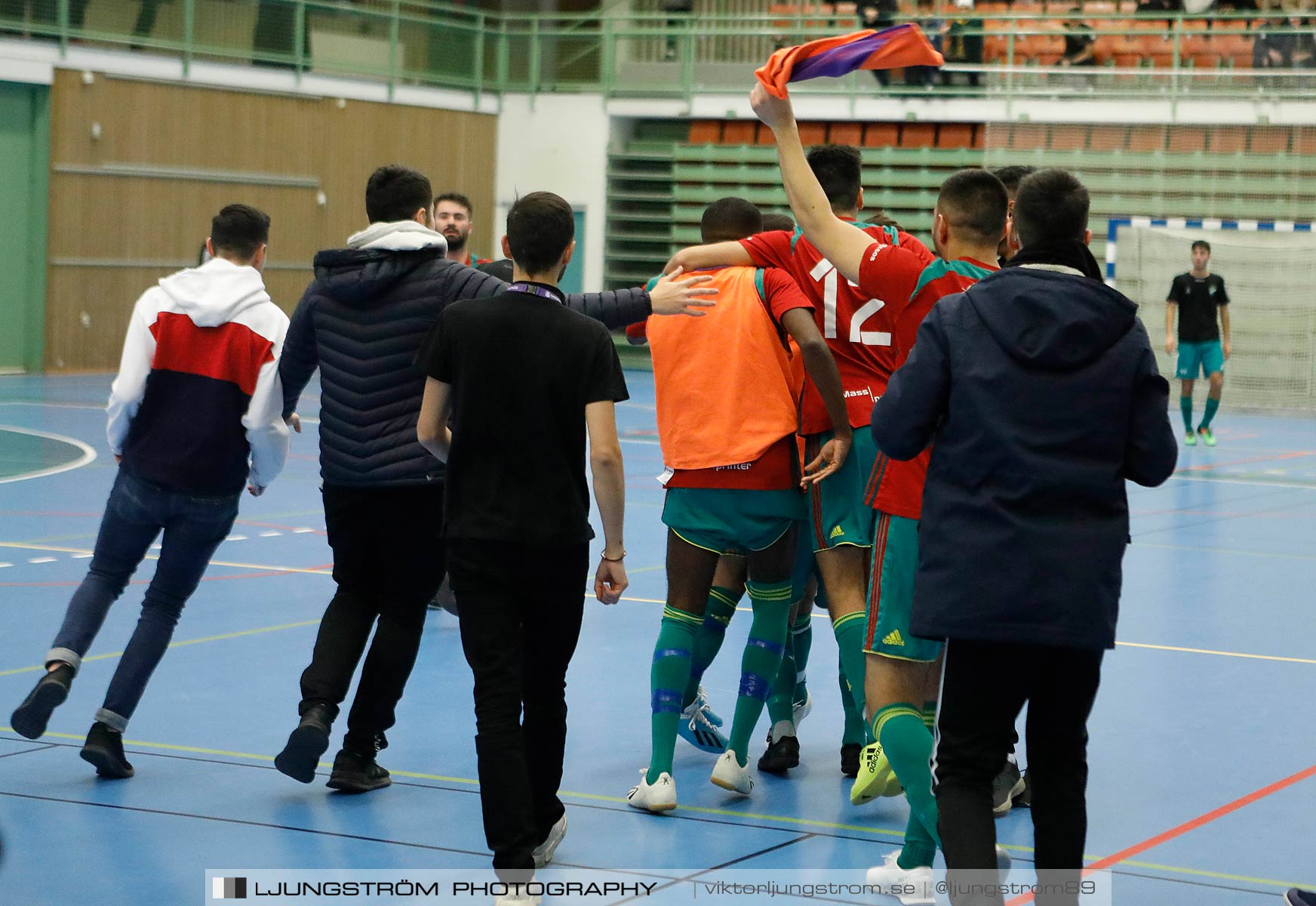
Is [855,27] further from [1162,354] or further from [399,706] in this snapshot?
[399,706]

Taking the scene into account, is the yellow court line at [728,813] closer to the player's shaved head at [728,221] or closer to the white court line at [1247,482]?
the player's shaved head at [728,221]

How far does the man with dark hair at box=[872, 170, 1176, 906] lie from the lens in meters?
3.18

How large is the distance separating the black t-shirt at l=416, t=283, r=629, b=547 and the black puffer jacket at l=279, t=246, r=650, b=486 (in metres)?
0.66

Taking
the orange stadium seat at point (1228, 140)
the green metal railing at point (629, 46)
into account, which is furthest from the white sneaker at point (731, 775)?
the orange stadium seat at point (1228, 140)

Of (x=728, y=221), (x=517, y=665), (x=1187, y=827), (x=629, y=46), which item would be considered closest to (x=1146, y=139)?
(x=629, y=46)

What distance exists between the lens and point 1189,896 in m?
3.93

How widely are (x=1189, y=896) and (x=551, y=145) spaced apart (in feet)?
76.0

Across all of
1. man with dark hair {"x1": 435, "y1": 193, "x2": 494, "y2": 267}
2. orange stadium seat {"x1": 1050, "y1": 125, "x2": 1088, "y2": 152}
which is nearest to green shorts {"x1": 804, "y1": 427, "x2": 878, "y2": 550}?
man with dark hair {"x1": 435, "y1": 193, "x2": 494, "y2": 267}

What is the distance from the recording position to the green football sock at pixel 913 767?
153 inches

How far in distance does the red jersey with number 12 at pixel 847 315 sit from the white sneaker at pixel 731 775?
1.06 metres

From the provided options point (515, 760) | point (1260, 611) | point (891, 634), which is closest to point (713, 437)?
point (891, 634)

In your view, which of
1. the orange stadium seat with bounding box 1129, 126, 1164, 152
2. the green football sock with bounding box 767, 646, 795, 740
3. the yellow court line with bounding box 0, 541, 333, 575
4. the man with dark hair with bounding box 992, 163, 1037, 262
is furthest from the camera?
the orange stadium seat with bounding box 1129, 126, 1164, 152

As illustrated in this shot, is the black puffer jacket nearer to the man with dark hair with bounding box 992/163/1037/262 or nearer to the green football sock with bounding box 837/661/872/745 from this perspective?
the man with dark hair with bounding box 992/163/1037/262

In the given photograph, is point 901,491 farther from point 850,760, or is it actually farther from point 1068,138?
point 1068,138
